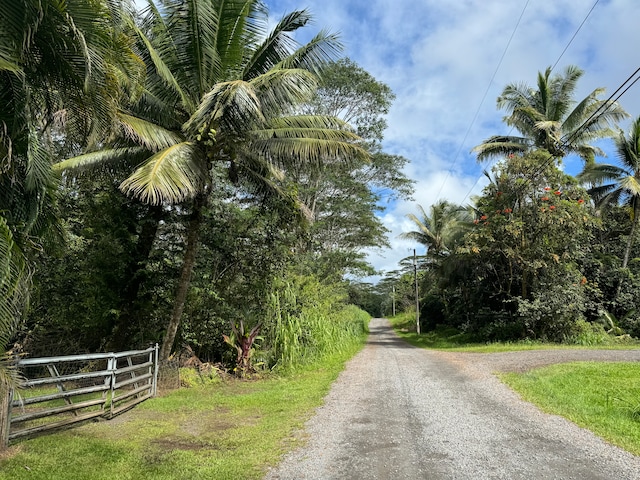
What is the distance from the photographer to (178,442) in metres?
5.48

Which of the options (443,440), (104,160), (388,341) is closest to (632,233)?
(388,341)

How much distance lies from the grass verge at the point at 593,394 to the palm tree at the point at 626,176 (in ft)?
41.1

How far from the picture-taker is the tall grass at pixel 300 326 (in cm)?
1212

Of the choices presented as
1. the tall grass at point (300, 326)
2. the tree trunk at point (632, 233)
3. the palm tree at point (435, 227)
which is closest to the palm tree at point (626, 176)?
the tree trunk at point (632, 233)

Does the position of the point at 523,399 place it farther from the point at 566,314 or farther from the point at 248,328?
the point at 566,314

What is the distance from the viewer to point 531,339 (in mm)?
18359

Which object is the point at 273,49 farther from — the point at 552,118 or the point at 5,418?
the point at 552,118

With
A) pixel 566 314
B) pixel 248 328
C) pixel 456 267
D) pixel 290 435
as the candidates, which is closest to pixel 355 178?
pixel 456 267

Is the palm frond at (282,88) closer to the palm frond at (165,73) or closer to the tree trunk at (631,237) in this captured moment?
the palm frond at (165,73)

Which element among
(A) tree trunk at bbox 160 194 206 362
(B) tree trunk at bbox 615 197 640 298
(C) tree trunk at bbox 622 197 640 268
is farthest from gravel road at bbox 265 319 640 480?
(C) tree trunk at bbox 622 197 640 268

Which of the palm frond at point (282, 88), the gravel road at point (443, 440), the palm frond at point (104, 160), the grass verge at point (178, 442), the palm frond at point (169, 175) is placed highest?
the palm frond at point (282, 88)

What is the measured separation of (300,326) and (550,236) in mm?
11170

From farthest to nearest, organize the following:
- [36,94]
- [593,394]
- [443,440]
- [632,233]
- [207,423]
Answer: [632,233], [593,394], [207,423], [443,440], [36,94]

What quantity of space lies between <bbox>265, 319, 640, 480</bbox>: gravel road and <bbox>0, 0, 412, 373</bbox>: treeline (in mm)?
3407
